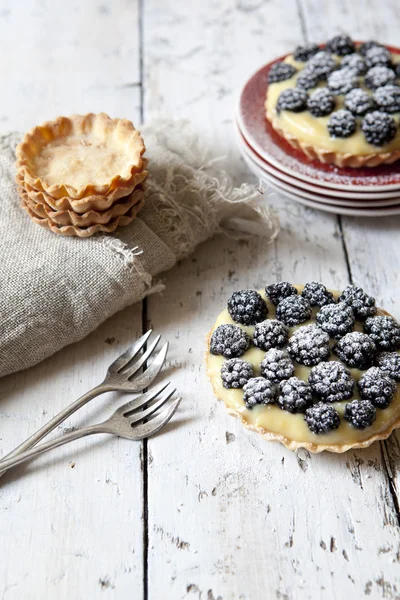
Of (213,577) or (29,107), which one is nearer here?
(213,577)

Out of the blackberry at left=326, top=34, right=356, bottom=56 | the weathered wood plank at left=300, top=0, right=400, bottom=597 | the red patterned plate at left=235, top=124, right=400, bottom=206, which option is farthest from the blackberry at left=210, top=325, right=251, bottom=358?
the blackberry at left=326, top=34, right=356, bottom=56

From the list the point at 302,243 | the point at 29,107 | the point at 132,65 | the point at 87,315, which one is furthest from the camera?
the point at 132,65

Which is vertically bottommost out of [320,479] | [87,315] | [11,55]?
[320,479]

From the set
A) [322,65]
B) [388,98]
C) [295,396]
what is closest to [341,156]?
[388,98]

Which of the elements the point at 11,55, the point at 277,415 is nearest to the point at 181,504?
the point at 277,415

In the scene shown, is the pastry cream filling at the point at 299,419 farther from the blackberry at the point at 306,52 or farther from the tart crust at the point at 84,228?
the blackberry at the point at 306,52

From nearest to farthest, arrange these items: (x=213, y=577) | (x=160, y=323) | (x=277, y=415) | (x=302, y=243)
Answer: (x=213, y=577)
(x=277, y=415)
(x=160, y=323)
(x=302, y=243)

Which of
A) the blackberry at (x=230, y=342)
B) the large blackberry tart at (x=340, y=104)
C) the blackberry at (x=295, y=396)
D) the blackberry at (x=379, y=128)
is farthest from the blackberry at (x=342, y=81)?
the blackberry at (x=295, y=396)

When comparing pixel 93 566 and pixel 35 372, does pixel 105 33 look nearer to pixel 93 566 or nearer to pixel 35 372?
pixel 35 372

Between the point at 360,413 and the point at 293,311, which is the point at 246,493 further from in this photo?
the point at 293,311

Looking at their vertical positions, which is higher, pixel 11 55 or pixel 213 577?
pixel 11 55
